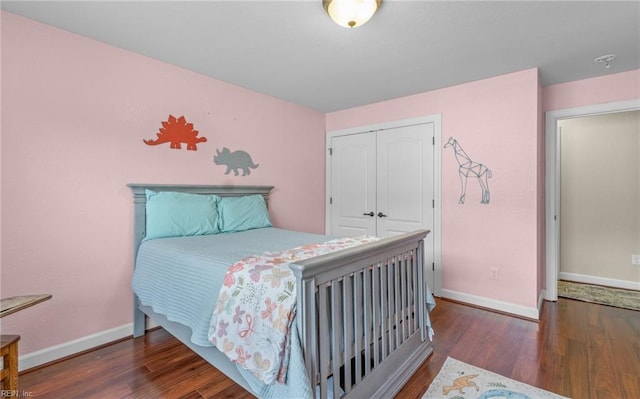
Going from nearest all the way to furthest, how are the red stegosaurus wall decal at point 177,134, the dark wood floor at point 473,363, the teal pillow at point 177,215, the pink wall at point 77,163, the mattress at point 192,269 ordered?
the mattress at point 192,269 < the dark wood floor at point 473,363 < the pink wall at point 77,163 < the teal pillow at point 177,215 < the red stegosaurus wall decal at point 177,134

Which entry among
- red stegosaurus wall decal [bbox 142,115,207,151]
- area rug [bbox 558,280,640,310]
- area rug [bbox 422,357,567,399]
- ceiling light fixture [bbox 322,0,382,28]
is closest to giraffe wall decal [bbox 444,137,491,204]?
area rug [bbox 558,280,640,310]

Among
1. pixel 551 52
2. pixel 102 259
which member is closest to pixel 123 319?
pixel 102 259

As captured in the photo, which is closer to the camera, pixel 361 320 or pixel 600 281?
pixel 361 320

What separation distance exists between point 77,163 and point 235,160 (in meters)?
1.33

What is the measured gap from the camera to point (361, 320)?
154 cm

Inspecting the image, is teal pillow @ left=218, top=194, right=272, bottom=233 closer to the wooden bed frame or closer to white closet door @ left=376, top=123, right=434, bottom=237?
the wooden bed frame

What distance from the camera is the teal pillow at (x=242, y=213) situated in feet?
9.14

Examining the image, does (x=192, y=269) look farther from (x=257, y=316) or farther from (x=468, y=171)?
(x=468, y=171)

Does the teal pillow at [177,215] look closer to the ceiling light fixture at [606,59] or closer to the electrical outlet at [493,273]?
the electrical outlet at [493,273]

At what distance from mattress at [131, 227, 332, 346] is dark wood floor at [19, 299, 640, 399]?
0.39 metres

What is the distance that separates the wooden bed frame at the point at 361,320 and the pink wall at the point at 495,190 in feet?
4.10

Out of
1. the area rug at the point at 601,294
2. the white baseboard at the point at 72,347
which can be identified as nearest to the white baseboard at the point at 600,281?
the area rug at the point at 601,294

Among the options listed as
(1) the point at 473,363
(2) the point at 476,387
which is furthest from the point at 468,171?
(2) the point at 476,387

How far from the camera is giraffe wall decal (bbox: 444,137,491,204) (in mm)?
2975
